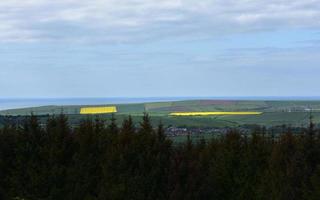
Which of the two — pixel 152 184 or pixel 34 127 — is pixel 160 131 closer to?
pixel 152 184

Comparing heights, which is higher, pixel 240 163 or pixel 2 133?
pixel 2 133

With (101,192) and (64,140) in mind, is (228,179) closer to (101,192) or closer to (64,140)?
(101,192)

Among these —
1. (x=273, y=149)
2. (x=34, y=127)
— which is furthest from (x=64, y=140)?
(x=273, y=149)

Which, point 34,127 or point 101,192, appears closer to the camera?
point 101,192

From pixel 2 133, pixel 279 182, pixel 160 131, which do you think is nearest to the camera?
pixel 279 182

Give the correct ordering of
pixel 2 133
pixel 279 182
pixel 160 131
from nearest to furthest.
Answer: pixel 279 182 → pixel 160 131 → pixel 2 133

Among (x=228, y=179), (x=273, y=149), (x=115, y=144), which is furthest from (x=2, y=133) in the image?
(x=273, y=149)
